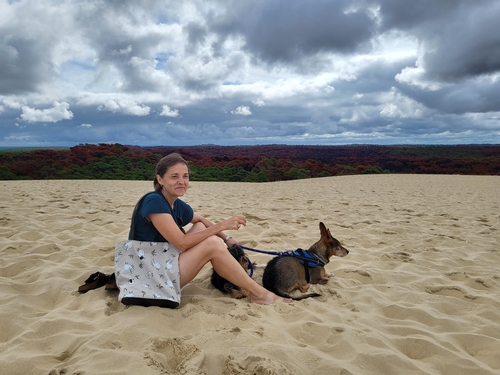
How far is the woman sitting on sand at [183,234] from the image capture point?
3166 millimetres

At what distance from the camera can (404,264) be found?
4.73 m

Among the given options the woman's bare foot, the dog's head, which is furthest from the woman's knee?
the dog's head

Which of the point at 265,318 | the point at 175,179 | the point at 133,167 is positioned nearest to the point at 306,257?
the point at 265,318

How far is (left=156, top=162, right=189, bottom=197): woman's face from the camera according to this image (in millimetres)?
3354

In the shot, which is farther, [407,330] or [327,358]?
[407,330]

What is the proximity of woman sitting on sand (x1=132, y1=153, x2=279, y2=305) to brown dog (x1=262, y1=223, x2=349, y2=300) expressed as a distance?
246mm

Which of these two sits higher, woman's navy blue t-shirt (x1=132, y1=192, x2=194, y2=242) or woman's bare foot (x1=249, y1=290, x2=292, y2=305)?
woman's navy blue t-shirt (x1=132, y1=192, x2=194, y2=242)

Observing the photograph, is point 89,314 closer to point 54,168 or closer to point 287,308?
point 287,308

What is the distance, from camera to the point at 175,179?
3.36 meters

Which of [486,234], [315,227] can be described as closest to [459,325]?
[315,227]

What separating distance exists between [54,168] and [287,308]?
28.6 metres

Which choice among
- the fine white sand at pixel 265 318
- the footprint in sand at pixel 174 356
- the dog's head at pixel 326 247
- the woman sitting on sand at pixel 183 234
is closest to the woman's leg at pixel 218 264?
the woman sitting on sand at pixel 183 234

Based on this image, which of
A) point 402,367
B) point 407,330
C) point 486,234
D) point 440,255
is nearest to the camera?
point 402,367

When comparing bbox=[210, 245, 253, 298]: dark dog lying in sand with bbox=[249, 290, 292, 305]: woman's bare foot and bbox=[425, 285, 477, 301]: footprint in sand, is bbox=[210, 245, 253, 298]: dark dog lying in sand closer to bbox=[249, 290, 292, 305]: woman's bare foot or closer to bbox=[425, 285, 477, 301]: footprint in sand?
bbox=[249, 290, 292, 305]: woman's bare foot
